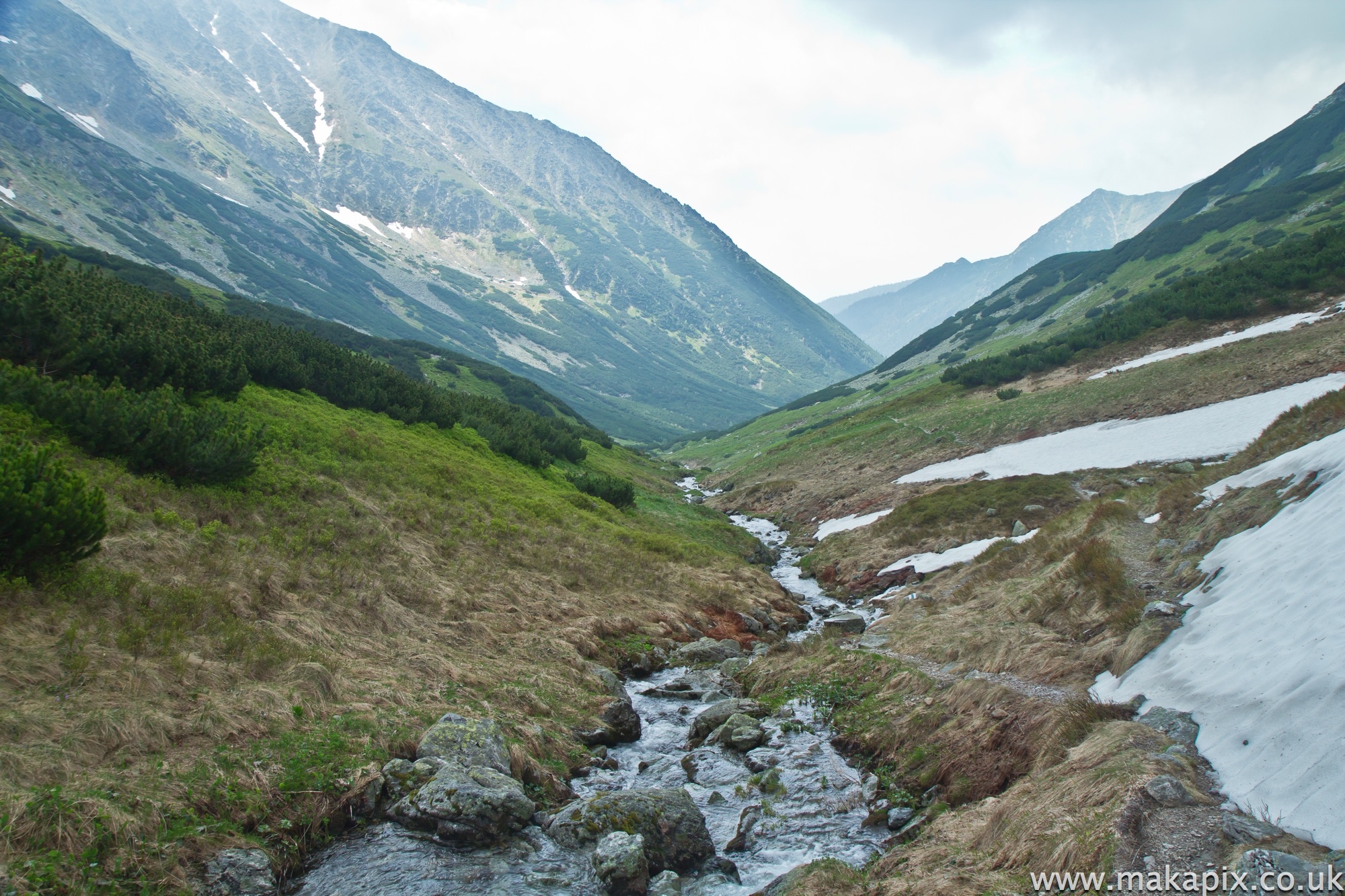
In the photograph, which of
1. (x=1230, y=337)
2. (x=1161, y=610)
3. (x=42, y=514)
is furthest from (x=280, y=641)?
(x=1230, y=337)

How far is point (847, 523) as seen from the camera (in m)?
35.8

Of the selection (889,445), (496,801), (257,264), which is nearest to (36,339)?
(496,801)

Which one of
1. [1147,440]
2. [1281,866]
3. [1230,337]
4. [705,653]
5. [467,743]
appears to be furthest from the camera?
[1230,337]

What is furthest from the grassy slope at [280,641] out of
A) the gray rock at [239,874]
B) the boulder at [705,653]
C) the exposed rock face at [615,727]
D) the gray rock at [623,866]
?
the gray rock at [623,866]

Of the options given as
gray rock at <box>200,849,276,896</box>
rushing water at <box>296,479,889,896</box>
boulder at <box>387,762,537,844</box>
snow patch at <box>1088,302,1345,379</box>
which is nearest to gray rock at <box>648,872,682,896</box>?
rushing water at <box>296,479,889,896</box>

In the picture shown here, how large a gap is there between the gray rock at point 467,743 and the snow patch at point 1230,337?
47004 mm

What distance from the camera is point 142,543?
40.0ft

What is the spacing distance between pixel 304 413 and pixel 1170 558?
86.9 feet

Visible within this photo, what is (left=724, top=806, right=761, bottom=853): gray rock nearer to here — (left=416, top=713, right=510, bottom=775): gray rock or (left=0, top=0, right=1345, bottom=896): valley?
(left=0, top=0, right=1345, bottom=896): valley

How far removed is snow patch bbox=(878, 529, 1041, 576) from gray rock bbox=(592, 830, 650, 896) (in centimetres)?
1796

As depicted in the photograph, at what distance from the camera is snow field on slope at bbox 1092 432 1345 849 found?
247 inches

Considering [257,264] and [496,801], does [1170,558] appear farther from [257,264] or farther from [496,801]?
[257,264]

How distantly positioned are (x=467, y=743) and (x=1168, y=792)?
30.5ft

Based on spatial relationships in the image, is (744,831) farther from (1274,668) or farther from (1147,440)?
(1147,440)
